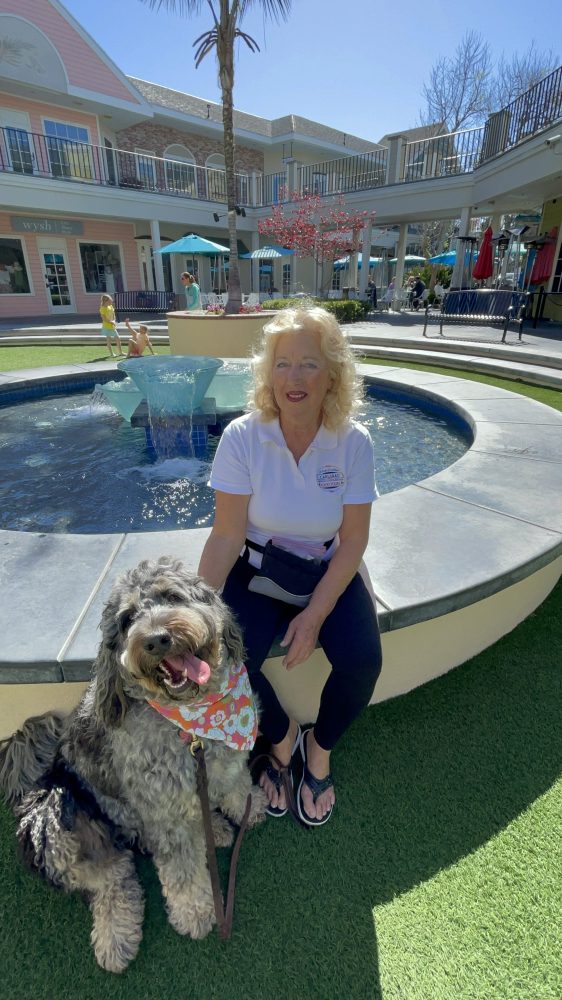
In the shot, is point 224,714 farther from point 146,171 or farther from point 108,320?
point 146,171

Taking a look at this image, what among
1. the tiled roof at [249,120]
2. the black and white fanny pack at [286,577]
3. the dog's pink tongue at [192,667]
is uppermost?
the tiled roof at [249,120]

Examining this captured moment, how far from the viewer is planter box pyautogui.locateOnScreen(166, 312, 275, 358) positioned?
31.7ft

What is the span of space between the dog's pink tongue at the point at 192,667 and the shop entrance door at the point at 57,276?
25.3 m

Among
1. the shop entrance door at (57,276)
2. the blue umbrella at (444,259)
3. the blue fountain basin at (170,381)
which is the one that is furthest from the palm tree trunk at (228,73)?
the blue umbrella at (444,259)

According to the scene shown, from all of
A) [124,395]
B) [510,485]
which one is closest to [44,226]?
[124,395]

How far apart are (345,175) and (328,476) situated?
1029 inches

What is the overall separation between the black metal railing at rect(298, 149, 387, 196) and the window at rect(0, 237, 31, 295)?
1335 centimetres

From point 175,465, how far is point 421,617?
13.2 ft

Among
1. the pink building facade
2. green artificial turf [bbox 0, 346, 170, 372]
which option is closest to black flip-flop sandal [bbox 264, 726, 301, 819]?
green artificial turf [bbox 0, 346, 170, 372]

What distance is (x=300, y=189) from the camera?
82.6 ft

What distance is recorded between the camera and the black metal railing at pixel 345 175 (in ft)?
71.7

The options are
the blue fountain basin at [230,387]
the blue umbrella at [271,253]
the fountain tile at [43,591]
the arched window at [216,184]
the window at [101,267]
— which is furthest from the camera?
the arched window at [216,184]

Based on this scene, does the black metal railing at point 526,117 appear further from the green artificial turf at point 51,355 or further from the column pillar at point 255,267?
the column pillar at point 255,267

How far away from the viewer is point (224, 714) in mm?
1723
